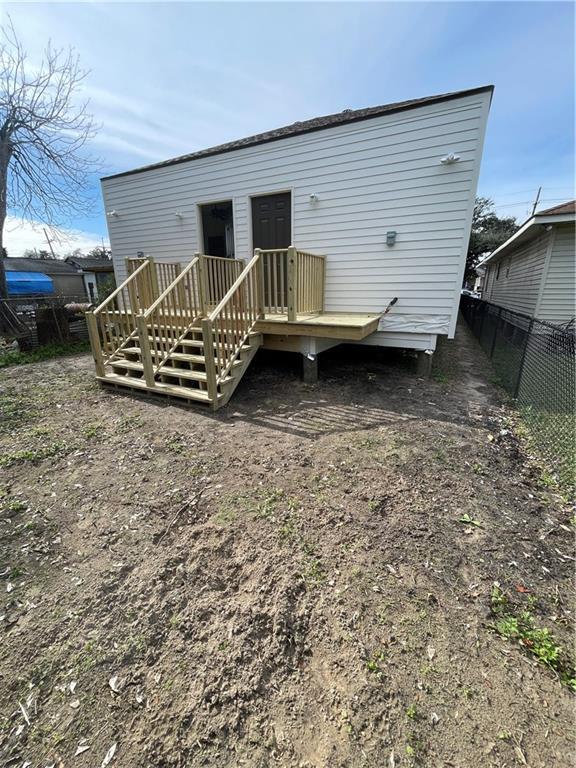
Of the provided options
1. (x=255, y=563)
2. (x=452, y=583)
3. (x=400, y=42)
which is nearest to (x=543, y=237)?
(x=400, y=42)

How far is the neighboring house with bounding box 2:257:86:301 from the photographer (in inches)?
994

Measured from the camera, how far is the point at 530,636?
5.06ft

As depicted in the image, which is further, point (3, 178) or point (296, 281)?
point (3, 178)

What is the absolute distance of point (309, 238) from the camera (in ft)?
19.3

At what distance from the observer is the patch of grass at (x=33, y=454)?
308 centimetres

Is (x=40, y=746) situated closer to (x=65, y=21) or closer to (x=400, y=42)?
(x=400, y=42)

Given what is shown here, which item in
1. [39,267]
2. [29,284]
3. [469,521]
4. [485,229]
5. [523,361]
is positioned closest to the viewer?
[469,521]

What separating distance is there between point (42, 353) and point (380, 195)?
8109 millimetres

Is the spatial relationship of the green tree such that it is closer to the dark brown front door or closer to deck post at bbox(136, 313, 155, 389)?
the dark brown front door

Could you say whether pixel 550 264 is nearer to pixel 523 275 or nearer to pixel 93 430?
pixel 523 275

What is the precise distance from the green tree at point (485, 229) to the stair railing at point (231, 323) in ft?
93.0

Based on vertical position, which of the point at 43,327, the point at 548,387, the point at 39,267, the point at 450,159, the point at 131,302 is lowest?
the point at 548,387

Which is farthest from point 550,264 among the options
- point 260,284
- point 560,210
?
point 260,284

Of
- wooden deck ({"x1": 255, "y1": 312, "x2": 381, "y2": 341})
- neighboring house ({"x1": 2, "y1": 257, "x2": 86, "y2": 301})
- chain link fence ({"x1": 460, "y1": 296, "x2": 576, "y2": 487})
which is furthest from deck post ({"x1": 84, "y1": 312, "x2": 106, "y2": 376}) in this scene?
neighboring house ({"x1": 2, "y1": 257, "x2": 86, "y2": 301})
